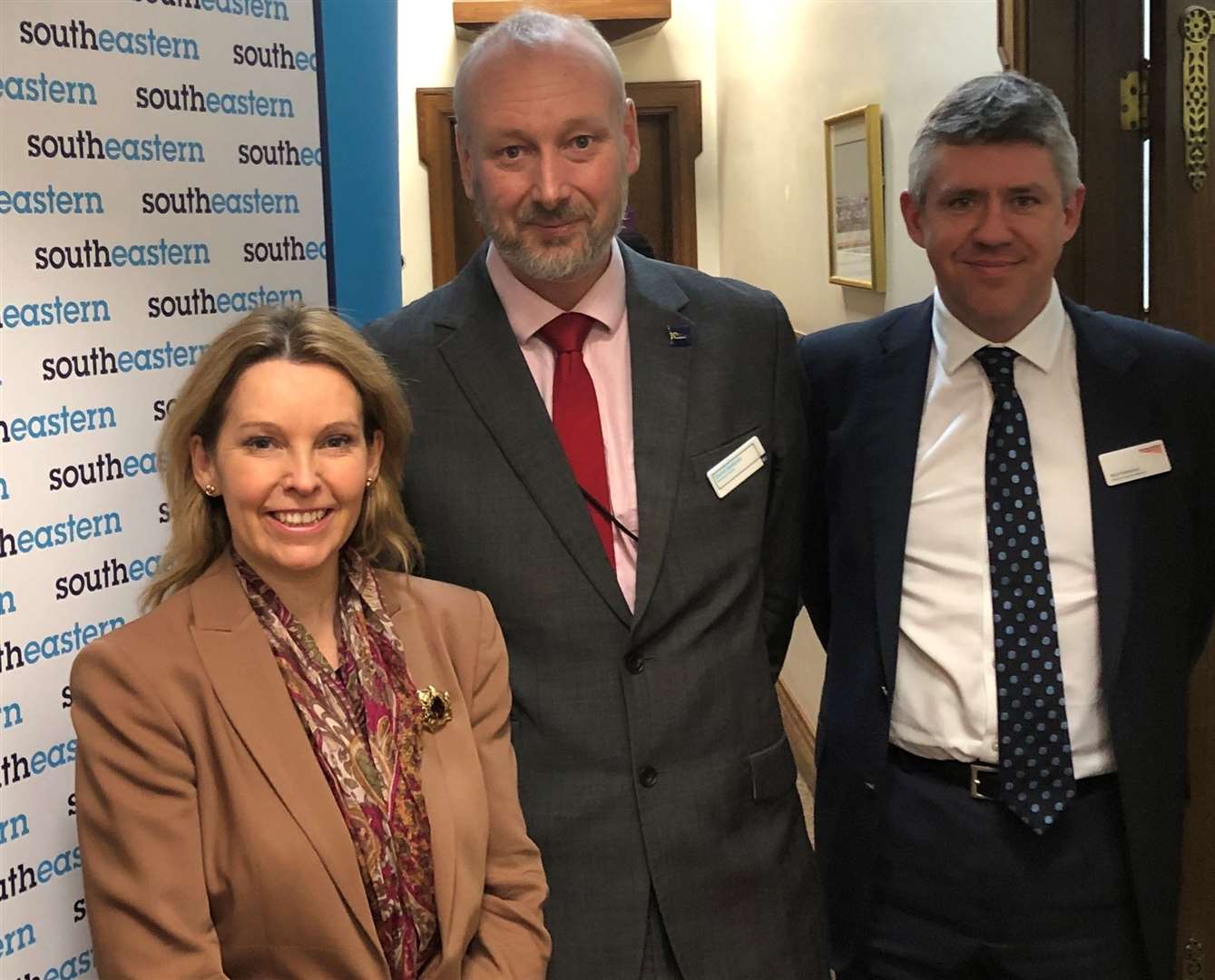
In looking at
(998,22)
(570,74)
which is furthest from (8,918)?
(998,22)

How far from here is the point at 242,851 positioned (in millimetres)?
1472

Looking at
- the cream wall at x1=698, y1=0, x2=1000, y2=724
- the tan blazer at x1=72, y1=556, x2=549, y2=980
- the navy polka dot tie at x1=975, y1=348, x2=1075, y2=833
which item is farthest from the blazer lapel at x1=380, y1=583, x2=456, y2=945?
the cream wall at x1=698, y1=0, x2=1000, y2=724

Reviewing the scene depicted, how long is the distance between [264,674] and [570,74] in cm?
94

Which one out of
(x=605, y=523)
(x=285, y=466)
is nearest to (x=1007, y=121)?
(x=605, y=523)

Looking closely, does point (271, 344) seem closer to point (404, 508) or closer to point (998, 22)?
point (404, 508)

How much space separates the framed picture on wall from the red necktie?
Answer: 1.98 m

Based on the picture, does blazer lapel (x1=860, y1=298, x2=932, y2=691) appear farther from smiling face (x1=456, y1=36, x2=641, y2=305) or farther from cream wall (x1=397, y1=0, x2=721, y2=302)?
cream wall (x1=397, y1=0, x2=721, y2=302)

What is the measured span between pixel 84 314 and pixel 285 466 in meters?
0.44

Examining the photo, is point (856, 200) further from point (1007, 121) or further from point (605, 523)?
point (605, 523)

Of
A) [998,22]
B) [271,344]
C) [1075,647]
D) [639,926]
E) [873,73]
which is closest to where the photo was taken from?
[271,344]

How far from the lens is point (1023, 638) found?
194cm

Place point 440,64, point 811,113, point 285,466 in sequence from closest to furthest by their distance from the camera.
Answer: point 285,466, point 811,113, point 440,64

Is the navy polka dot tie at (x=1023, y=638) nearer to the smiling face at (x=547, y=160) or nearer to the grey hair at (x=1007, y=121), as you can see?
the grey hair at (x=1007, y=121)

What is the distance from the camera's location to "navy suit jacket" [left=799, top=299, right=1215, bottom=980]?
6.37ft
